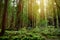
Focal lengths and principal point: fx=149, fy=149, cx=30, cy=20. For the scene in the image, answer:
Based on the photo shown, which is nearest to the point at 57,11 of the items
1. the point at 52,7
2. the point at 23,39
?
the point at 52,7

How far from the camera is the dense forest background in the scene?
18.4 ft

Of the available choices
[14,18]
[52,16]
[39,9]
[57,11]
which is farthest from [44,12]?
[14,18]

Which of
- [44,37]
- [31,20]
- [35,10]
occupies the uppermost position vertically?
[35,10]

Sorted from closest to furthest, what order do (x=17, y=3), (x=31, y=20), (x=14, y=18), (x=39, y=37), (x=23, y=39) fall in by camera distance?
1. (x=23, y=39)
2. (x=39, y=37)
3. (x=14, y=18)
4. (x=17, y=3)
5. (x=31, y=20)

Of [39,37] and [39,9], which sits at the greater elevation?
[39,9]

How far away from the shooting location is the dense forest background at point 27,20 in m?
5.62

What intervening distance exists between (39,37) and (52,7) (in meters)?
3.35

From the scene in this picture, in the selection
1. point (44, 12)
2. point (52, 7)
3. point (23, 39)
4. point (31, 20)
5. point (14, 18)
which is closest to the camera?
point (23, 39)

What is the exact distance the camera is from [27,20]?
9023 millimetres

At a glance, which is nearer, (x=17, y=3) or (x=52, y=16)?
(x=17, y=3)

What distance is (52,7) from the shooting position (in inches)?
341

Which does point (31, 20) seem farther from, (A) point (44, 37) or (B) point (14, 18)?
(A) point (44, 37)

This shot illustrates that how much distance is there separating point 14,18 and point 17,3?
1069 millimetres

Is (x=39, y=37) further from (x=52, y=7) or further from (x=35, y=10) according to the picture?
(x=35, y=10)
